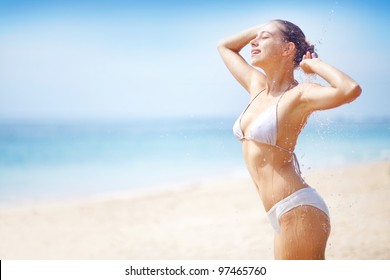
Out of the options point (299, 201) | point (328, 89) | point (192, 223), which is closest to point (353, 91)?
point (328, 89)

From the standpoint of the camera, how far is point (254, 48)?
263cm

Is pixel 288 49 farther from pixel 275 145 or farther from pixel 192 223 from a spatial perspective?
pixel 192 223

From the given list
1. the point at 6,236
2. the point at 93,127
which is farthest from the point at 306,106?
the point at 93,127

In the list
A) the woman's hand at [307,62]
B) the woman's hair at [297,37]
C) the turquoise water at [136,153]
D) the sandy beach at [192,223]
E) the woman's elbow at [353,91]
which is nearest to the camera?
the woman's elbow at [353,91]

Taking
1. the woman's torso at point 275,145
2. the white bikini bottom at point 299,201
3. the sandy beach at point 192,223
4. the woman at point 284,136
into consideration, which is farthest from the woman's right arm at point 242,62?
the sandy beach at point 192,223

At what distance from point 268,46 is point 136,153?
5.70m

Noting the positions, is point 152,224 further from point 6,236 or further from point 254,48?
point 254,48

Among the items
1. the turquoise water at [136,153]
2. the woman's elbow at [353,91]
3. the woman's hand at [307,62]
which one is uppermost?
the woman's hand at [307,62]

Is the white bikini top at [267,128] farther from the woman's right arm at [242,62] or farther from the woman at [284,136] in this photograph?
the woman's right arm at [242,62]

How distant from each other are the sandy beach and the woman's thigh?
1462 mm

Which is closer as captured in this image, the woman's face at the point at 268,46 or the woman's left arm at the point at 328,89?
the woman's left arm at the point at 328,89

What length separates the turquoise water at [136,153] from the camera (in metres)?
4.55

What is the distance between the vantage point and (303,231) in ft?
8.08

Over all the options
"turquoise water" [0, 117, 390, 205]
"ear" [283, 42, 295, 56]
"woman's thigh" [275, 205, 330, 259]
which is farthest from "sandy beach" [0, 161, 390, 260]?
"ear" [283, 42, 295, 56]
